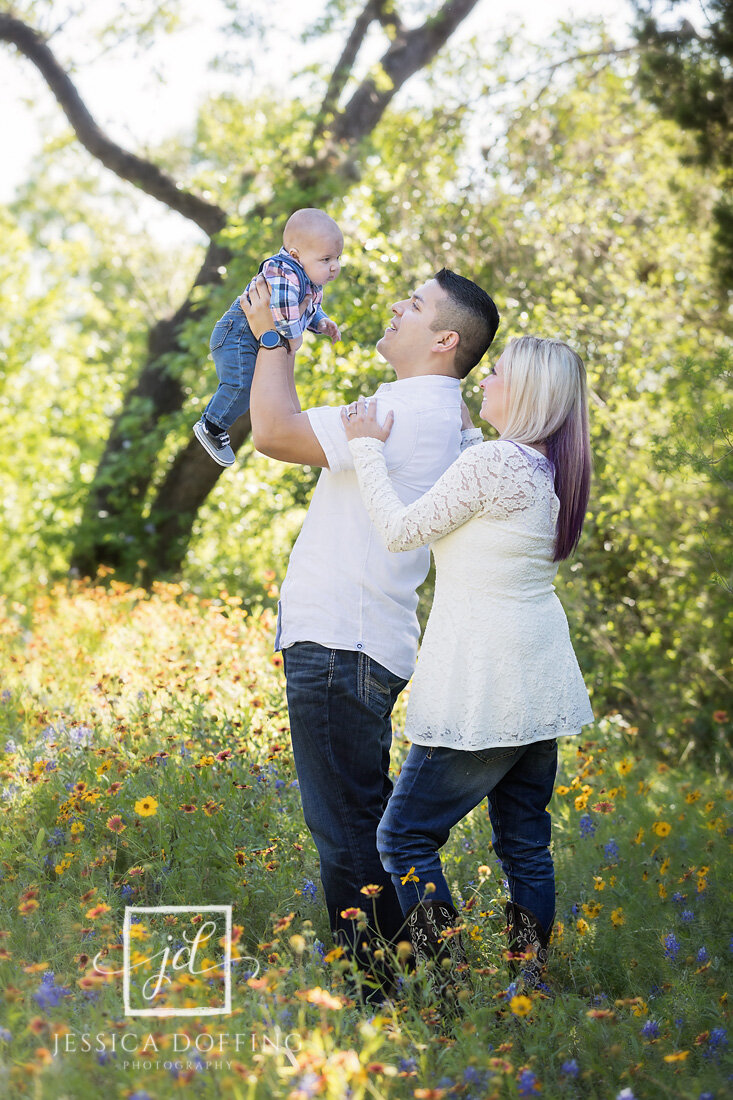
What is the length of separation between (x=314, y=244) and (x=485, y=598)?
1.33 m

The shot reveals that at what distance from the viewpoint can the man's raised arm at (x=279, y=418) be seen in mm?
2504

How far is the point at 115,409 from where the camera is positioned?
9.77 meters

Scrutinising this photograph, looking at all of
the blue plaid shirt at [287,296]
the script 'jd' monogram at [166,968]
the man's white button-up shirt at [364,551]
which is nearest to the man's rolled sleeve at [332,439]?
the man's white button-up shirt at [364,551]

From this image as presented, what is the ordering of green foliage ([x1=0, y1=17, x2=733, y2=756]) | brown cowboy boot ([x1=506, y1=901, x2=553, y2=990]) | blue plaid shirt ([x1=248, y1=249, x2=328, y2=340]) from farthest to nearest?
green foliage ([x1=0, y1=17, x2=733, y2=756])
blue plaid shirt ([x1=248, y1=249, x2=328, y2=340])
brown cowboy boot ([x1=506, y1=901, x2=553, y2=990])

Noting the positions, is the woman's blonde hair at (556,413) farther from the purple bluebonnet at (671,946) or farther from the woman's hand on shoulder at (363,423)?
the purple bluebonnet at (671,946)

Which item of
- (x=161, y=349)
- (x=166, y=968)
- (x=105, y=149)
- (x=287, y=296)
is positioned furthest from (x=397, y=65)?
(x=166, y=968)

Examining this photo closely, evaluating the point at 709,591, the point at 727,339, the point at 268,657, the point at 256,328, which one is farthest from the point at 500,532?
the point at 727,339

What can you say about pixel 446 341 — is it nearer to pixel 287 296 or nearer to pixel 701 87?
pixel 287 296

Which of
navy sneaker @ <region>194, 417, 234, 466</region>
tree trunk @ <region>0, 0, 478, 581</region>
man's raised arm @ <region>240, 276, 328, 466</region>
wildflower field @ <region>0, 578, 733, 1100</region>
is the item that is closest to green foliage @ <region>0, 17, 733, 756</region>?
tree trunk @ <region>0, 0, 478, 581</region>

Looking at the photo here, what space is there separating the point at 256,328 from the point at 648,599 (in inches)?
166

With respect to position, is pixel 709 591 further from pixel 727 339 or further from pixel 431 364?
pixel 431 364

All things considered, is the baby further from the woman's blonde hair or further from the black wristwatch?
the woman's blonde hair

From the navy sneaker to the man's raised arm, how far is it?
0.68 m

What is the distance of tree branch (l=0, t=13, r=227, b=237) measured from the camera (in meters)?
8.56
